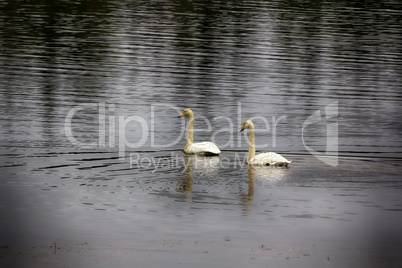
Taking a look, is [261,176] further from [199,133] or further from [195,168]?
[199,133]

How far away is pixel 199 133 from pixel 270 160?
5254 mm

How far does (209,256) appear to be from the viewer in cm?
1214

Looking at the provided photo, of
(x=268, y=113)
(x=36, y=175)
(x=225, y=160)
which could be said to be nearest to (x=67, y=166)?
(x=36, y=175)

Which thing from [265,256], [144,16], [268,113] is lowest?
[265,256]

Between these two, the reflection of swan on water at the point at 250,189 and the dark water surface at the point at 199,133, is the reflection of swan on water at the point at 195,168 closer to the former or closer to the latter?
the dark water surface at the point at 199,133

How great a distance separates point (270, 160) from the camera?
1895 centimetres

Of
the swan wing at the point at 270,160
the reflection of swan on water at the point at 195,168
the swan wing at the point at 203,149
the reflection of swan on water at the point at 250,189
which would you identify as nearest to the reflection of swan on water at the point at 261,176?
the reflection of swan on water at the point at 250,189

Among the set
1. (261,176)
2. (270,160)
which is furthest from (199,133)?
(261,176)

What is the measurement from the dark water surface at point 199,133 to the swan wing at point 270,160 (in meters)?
0.19

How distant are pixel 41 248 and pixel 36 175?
517 cm

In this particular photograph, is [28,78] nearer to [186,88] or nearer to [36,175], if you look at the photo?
[186,88]

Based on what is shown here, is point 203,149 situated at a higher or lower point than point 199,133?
lower

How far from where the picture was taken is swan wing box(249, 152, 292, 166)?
18875 mm

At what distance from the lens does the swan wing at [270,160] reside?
18.9m
